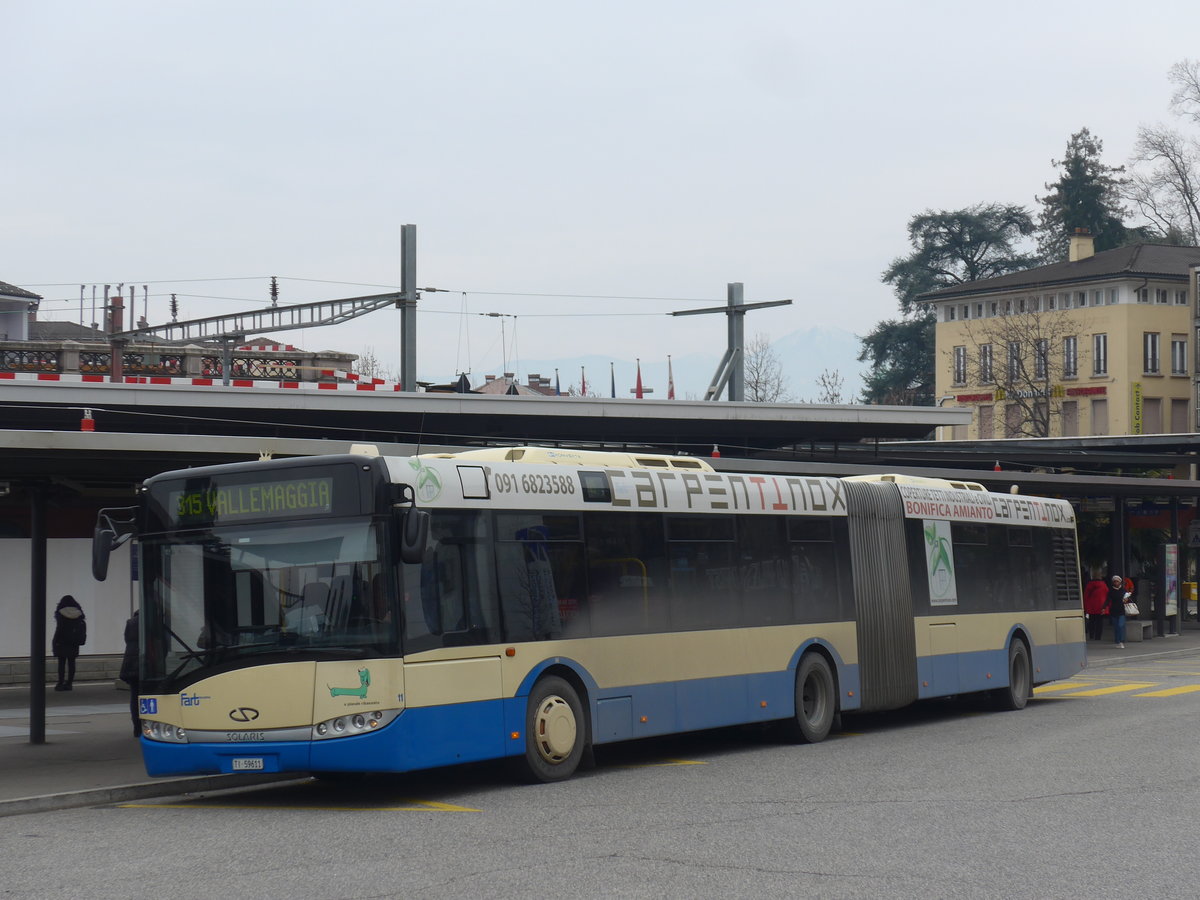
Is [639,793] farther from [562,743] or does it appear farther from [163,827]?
[163,827]

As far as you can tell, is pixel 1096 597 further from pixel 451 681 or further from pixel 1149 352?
pixel 1149 352

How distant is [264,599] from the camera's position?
1253cm

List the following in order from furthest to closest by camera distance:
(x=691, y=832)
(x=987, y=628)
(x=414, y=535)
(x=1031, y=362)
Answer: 1. (x=1031, y=362)
2. (x=987, y=628)
3. (x=414, y=535)
4. (x=691, y=832)

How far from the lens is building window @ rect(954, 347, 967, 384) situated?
93188 mm

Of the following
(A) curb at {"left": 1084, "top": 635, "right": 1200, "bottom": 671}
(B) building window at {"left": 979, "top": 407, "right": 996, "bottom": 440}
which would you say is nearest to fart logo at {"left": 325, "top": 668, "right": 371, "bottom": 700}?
(A) curb at {"left": 1084, "top": 635, "right": 1200, "bottom": 671}

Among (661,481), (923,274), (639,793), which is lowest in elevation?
(639,793)

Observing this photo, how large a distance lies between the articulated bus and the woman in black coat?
11.4 meters

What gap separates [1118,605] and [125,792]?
91.7 feet

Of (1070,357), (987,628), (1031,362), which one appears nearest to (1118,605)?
(987,628)

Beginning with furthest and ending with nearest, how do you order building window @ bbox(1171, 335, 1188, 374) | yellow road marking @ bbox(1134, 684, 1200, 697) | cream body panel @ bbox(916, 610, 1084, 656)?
building window @ bbox(1171, 335, 1188, 374) → yellow road marking @ bbox(1134, 684, 1200, 697) → cream body panel @ bbox(916, 610, 1084, 656)

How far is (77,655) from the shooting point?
2552 cm

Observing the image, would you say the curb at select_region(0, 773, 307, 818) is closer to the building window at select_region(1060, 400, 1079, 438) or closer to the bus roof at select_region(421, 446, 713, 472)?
the bus roof at select_region(421, 446, 713, 472)

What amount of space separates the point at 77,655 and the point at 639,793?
50.5 ft

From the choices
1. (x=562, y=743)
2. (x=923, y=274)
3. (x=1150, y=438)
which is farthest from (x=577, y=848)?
(x=923, y=274)
